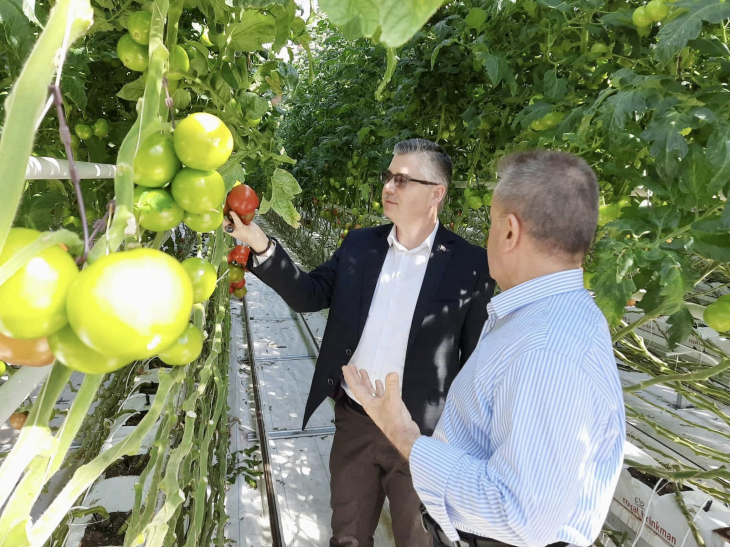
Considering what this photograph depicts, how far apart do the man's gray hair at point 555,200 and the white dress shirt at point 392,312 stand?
2.67 ft

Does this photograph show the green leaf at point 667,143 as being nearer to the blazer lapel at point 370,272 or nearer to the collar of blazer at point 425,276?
the collar of blazer at point 425,276

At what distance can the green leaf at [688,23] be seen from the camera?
3.31 feet

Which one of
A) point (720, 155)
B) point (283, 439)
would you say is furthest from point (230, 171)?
point (283, 439)

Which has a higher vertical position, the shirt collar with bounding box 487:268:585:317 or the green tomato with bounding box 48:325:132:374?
the green tomato with bounding box 48:325:132:374

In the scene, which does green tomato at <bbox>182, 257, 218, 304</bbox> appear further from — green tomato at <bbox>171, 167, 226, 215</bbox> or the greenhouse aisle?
the greenhouse aisle

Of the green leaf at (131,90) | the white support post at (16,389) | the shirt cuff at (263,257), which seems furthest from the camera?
the shirt cuff at (263,257)

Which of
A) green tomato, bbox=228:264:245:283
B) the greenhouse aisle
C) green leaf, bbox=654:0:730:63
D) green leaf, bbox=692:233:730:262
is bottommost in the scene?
the greenhouse aisle

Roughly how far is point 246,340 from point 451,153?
2719 millimetres

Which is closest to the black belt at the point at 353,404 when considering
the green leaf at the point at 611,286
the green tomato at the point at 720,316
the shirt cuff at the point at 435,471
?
the shirt cuff at the point at 435,471

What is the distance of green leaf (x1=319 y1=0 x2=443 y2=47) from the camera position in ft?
0.95

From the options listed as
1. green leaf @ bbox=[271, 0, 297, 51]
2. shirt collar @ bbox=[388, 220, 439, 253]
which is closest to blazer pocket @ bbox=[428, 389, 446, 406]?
shirt collar @ bbox=[388, 220, 439, 253]

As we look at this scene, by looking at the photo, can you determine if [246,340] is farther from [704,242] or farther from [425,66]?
[704,242]

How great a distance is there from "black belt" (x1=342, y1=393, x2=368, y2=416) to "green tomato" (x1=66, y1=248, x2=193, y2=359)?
1.57m

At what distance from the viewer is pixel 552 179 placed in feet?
3.28
